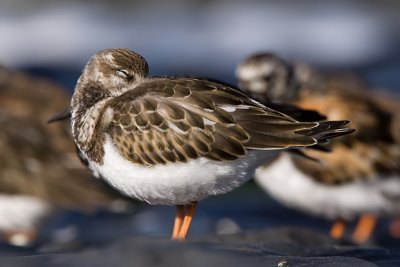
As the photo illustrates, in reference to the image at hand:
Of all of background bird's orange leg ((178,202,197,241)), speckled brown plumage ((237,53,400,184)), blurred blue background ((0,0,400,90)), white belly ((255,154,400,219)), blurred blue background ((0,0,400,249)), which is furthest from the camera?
blurred blue background ((0,0,400,90))

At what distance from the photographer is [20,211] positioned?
8070 millimetres

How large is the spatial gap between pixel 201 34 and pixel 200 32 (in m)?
0.13

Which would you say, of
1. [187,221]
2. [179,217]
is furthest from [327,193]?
[187,221]

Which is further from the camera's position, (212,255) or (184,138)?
(184,138)

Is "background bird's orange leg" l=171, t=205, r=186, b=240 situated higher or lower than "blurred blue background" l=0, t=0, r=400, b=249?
higher

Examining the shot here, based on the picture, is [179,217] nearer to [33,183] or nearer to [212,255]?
[212,255]

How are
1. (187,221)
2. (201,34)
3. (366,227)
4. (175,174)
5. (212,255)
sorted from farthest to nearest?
(201,34), (366,227), (187,221), (175,174), (212,255)

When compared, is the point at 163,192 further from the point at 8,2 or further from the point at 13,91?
the point at 8,2

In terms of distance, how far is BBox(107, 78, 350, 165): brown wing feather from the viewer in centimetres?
483

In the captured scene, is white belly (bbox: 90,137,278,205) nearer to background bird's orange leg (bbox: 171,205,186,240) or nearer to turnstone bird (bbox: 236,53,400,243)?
background bird's orange leg (bbox: 171,205,186,240)

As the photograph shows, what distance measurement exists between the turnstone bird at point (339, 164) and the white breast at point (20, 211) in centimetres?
206

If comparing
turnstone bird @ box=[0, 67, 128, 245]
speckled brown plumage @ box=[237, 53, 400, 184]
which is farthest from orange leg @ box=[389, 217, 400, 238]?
turnstone bird @ box=[0, 67, 128, 245]

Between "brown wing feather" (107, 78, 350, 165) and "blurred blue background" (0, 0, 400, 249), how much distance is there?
495 inches

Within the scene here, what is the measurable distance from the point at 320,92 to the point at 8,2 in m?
15.9
